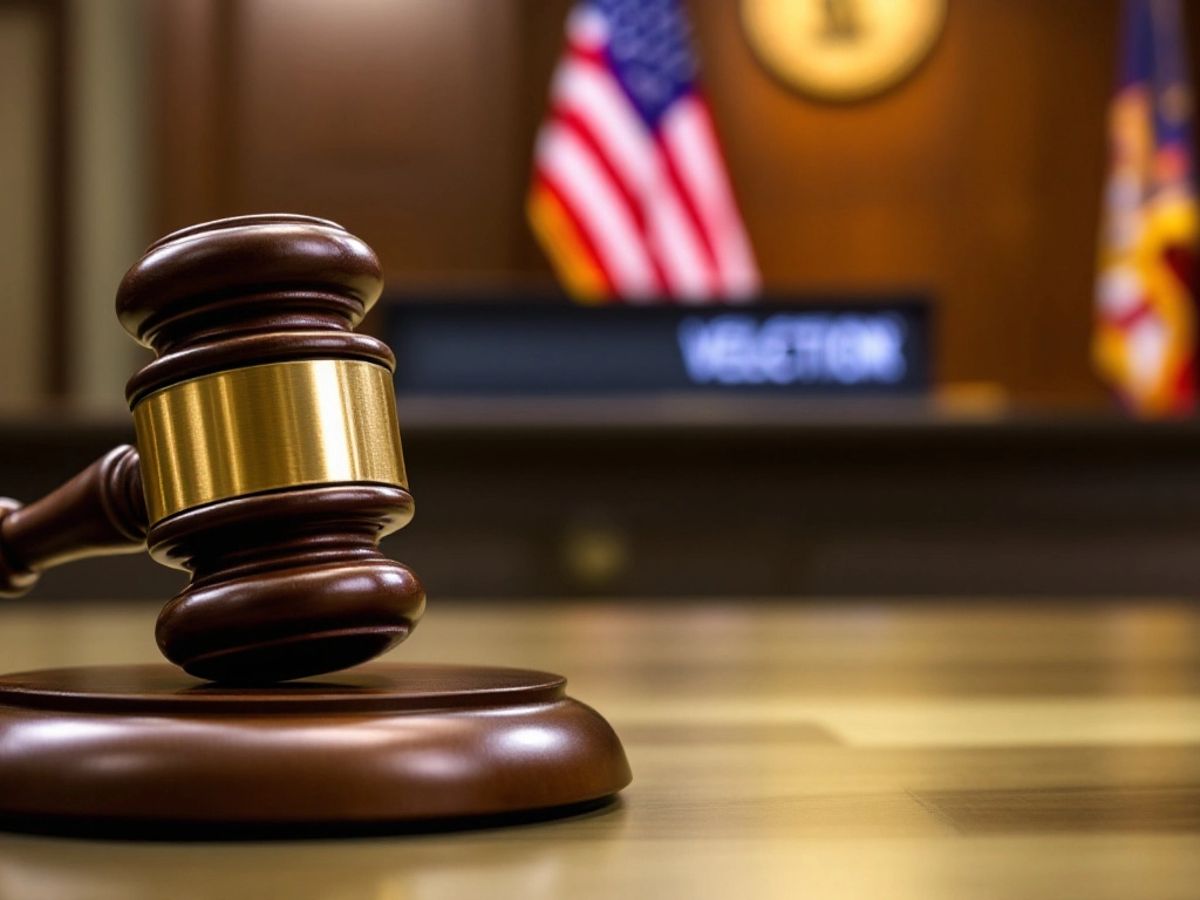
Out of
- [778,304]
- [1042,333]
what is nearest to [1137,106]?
[1042,333]

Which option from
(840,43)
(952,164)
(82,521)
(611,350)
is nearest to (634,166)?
(840,43)

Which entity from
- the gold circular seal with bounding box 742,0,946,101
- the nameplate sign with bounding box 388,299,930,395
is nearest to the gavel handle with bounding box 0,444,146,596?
the nameplate sign with bounding box 388,299,930,395

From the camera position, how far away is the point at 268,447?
1.07 ft

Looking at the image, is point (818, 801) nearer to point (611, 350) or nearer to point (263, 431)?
point (263, 431)

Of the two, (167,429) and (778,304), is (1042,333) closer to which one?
(778,304)

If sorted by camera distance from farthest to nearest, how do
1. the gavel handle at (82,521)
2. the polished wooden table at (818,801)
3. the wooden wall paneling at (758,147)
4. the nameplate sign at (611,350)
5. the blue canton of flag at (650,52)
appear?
1. the wooden wall paneling at (758,147)
2. the blue canton of flag at (650,52)
3. the nameplate sign at (611,350)
4. the gavel handle at (82,521)
5. the polished wooden table at (818,801)

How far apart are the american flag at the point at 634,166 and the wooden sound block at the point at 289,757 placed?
5017 mm

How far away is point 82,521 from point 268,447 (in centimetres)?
8

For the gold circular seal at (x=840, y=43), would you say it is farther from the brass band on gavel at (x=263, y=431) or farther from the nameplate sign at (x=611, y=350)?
the brass band on gavel at (x=263, y=431)

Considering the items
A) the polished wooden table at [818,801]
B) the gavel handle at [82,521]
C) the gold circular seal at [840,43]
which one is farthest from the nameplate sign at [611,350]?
the gavel handle at [82,521]

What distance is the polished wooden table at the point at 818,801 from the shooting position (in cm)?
25

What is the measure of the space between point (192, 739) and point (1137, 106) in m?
5.74

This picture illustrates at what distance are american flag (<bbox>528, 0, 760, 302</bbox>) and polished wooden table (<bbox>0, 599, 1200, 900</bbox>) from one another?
14.9 feet

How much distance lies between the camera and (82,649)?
0.79 meters
